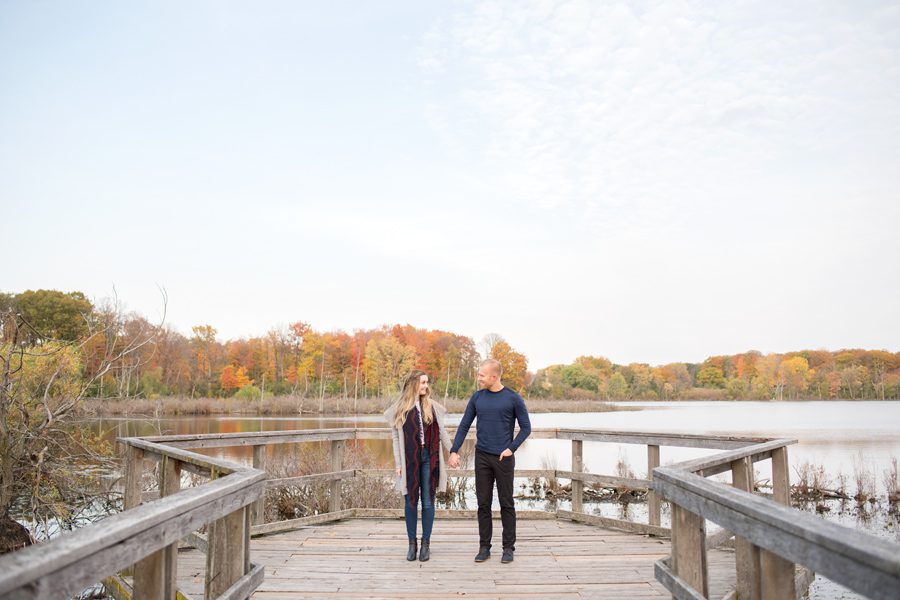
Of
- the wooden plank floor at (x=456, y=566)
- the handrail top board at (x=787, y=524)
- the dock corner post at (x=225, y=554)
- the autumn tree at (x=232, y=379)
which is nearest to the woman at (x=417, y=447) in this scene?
the wooden plank floor at (x=456, y=566)

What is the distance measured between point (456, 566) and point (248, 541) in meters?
2.44

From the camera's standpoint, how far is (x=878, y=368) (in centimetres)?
10094

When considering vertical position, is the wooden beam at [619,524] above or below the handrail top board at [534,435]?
below

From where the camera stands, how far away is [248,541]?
369 centimetres

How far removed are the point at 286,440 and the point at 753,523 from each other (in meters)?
5.69

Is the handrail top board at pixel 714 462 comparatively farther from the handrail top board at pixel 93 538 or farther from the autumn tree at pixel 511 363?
the autumn tree at pixel 511 363

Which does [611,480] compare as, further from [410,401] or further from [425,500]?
[410,401]

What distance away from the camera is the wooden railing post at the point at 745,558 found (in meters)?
2.68

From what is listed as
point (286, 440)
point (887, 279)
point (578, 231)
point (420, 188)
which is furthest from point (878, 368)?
point (286, 440)

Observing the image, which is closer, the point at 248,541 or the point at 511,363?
the point at 248,541

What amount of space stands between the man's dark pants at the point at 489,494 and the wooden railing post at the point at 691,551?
2.57 metres

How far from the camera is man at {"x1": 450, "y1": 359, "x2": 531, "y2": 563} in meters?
5.74

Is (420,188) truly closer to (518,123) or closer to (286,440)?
(518,123)

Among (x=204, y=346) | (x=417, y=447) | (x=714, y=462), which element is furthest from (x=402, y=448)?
(x=204, y=346)
